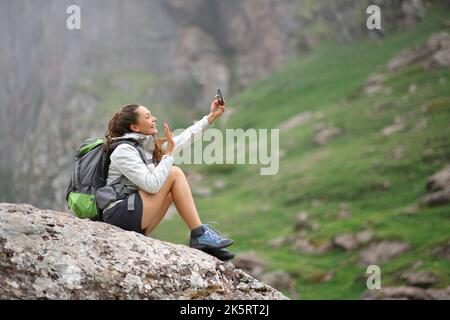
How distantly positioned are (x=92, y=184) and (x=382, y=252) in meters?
25.4

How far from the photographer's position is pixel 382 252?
33.6 meters

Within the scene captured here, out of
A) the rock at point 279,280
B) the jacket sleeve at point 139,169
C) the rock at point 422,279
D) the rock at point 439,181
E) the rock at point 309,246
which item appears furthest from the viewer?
the rock at point 439,181

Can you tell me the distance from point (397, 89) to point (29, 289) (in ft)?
172

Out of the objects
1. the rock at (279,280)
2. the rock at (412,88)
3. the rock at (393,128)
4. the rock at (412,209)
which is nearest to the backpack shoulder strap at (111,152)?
the rock at (279,280)

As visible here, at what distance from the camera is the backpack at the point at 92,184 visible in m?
10.3

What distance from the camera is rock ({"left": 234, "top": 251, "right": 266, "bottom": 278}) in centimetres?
3475

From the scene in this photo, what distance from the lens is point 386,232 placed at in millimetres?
35281

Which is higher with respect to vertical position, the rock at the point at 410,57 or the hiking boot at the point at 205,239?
the rock at the point at 410,57

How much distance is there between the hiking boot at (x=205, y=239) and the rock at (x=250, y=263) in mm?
23918

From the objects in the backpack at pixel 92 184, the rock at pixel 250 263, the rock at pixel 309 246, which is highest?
the rock at pixel 309 246

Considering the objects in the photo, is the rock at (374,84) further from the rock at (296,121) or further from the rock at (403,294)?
the rock at (403,294)

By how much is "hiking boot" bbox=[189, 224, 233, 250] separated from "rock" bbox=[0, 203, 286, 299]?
0.21 metres

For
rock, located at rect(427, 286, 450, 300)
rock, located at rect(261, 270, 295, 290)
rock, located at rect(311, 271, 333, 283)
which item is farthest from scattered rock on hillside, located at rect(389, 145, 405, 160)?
rock, located at rect(427, 286, 450, 300)

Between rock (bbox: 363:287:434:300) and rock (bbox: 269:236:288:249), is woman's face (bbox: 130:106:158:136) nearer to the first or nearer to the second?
rock (bbox: 363:287:434:300)
